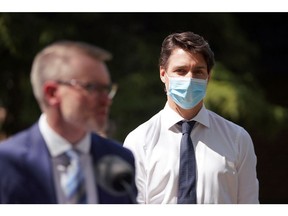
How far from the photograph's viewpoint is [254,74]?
7465 mm

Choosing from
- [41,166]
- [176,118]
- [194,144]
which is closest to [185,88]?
[176,118]

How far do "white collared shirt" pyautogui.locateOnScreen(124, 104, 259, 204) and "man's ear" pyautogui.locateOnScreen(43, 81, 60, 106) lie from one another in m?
0.46

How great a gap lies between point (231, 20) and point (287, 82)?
3.21 ft

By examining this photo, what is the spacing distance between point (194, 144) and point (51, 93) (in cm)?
76

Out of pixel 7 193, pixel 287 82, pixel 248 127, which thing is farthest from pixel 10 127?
pixel 7 193

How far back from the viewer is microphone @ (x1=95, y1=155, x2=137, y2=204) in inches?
107

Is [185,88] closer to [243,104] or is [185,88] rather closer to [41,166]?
[41,166]

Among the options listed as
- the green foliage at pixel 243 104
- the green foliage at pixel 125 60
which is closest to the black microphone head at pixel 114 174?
the green foliage at pixel 125 60

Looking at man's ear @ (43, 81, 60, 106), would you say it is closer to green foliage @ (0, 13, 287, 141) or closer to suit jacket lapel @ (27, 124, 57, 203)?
suit jacket lapel @ (27, 124, 57, 203)

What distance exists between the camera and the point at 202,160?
120 inches

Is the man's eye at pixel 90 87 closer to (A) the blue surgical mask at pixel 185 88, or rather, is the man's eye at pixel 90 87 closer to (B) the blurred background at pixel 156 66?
(A) the blue surgical mask at pixel 185 88

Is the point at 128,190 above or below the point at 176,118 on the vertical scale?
below

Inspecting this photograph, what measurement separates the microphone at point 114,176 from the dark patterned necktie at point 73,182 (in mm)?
72

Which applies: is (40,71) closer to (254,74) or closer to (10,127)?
(10,127)
